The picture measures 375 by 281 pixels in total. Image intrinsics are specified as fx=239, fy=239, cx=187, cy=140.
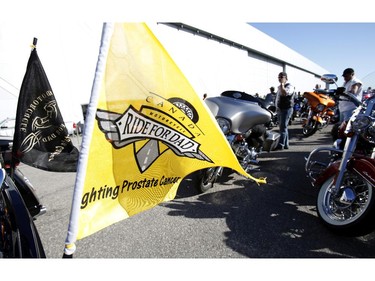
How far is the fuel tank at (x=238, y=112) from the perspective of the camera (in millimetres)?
3801

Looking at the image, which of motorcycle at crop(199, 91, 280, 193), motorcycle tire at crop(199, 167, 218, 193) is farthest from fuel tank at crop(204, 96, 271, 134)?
motorcycle tire at crop(199, 167, 218, 193)

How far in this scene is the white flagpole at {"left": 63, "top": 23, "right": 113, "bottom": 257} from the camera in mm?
1175

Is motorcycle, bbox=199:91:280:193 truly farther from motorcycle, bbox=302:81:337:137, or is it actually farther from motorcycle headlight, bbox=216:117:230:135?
motorcycle, bbox=302:81:337:137

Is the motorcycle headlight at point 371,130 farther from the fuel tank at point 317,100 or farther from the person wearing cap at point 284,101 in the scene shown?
the fuel tank at point 317,100

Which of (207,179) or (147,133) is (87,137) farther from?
(207,179)

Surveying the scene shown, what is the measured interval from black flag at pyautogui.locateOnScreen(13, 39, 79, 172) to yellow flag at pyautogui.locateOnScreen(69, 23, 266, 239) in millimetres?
1134

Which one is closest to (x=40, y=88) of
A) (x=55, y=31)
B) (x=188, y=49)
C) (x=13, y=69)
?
(x=13, y=69)

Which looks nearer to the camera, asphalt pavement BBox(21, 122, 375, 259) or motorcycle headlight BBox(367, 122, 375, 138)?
asphalt pavement BBox(21, 122, 375, 259)

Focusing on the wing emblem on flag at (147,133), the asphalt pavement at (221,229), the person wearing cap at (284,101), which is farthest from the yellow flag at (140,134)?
the person wearing cap at (284,101)

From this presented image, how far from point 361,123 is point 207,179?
2029 millimetres

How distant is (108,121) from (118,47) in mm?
385

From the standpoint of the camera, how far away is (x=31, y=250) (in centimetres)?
134

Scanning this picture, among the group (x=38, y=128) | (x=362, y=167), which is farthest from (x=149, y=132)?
(x=362, y=167)

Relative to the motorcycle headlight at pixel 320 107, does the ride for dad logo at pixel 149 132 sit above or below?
below
